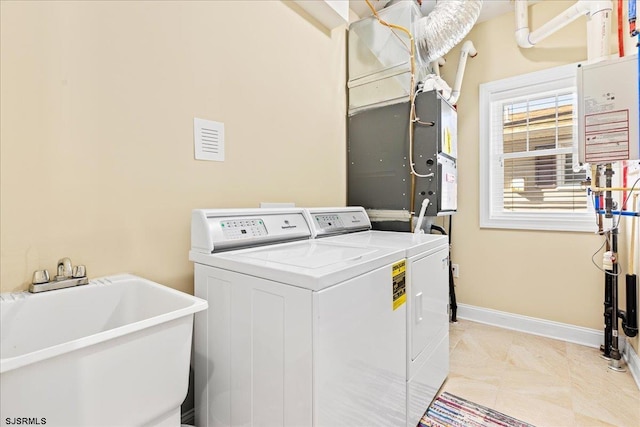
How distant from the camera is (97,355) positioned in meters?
0.73

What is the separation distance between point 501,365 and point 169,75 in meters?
2.61

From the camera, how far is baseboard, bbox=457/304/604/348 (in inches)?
93.0

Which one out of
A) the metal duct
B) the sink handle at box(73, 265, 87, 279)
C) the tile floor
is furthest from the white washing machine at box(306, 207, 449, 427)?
the metal duct

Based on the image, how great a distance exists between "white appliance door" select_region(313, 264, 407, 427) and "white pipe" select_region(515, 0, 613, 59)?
2347 millimetres

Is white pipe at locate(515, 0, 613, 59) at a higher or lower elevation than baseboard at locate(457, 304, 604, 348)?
higher

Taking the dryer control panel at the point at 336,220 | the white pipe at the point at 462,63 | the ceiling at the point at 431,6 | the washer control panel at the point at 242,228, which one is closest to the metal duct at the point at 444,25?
the ceiling at the point at 431,6

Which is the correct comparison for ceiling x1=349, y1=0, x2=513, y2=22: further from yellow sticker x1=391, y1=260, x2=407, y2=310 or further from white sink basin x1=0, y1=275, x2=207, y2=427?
white sink basin x1=0, y1=275, x2=207, y2=427

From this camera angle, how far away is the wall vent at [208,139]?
1465 millimetres

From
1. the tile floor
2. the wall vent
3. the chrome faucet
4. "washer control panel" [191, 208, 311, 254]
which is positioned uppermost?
the wall vent

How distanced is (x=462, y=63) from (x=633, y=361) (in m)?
2.55

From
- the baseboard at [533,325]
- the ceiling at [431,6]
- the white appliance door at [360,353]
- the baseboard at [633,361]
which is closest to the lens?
the white appliance door at [360,353]

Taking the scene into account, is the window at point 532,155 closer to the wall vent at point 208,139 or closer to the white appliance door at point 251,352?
the wall vent at point 208,139

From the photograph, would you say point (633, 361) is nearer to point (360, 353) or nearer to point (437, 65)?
point (360, 353)

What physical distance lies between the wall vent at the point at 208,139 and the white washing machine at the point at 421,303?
58 centimetres
